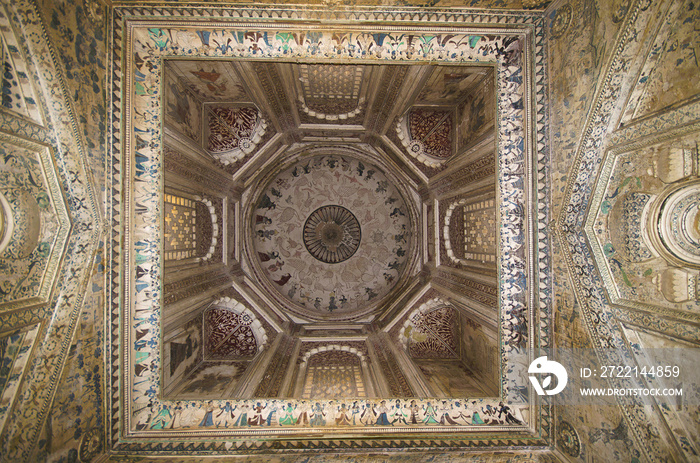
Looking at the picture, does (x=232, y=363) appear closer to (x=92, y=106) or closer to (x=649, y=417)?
(x=92, y=106)

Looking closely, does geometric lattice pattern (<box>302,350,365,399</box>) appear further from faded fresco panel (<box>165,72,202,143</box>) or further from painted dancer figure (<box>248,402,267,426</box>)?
faded fresco panel (<box>165,72,202,143</box>)

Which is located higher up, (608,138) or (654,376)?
(608,138)

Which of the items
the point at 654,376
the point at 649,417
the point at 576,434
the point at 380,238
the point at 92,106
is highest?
the point at 92,106

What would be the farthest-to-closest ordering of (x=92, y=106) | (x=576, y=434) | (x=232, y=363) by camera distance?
1. (x=232, y=363)
2. (x=576, y=434)
3. (x=92, y=106)

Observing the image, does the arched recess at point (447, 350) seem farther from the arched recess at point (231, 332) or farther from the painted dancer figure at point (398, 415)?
the arched recess at point (231, 332)

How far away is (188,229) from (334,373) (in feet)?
13.0

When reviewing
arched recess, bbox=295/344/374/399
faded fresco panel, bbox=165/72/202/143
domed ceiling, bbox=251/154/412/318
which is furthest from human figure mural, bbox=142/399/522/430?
faded fresco panel, bbox=165/72/202/143

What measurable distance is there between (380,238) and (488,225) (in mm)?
4222

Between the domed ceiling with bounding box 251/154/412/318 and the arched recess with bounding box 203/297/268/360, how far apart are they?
1796 mm

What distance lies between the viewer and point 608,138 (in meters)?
3.79

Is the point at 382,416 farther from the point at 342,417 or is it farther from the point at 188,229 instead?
the point at 188,229

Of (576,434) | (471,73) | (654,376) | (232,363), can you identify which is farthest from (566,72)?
(232,363)

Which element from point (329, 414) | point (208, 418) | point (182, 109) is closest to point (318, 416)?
point (329, 414)

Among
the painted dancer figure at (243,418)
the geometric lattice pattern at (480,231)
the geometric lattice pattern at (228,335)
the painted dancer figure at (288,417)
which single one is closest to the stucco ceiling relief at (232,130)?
the geometric lattice pattern at (228,335)
